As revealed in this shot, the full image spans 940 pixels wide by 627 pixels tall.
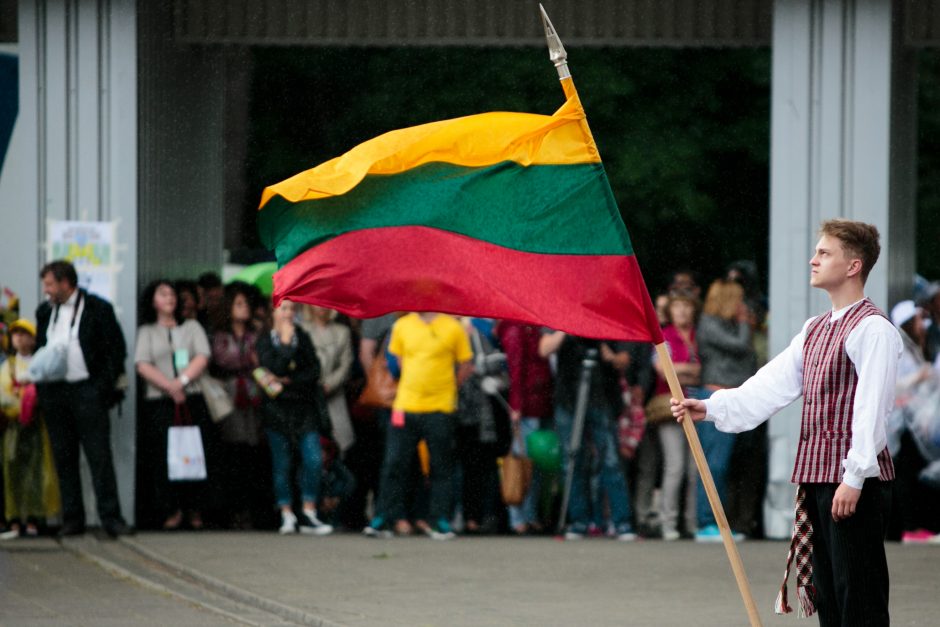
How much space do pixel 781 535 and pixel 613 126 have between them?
8.16 m

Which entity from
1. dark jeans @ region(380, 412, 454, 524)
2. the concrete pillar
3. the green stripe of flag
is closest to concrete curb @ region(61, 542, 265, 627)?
dark jeans @ region(380, 412, 454, 524)

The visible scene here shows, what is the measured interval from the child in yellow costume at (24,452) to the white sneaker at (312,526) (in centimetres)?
179

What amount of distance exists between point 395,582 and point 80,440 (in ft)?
10.7

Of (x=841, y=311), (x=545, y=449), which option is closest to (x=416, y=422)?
(x=545, y=449)

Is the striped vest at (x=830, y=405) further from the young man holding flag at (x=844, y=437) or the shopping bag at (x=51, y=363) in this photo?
the shopping bag at (x=51, y=363)

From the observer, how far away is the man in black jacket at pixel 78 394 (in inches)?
495

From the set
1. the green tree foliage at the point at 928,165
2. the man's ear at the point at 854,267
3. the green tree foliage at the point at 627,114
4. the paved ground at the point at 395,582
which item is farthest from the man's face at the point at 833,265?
the green tree foliage at the point at 928,165

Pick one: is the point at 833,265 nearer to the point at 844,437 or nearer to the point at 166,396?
the point at 844,437

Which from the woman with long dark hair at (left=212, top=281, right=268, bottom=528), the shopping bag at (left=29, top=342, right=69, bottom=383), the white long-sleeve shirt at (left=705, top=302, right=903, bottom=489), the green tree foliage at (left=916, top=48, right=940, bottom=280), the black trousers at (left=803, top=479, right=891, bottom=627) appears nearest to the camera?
the white long-sleeve shirt at (left=705, top=302, right=903, bottom=489)

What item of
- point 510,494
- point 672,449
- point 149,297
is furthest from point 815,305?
point 149,297

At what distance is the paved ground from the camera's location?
362 inches

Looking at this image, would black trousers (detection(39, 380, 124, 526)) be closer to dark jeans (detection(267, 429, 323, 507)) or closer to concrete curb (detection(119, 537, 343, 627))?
concrete curb (detection(119, 537, 343, 627))

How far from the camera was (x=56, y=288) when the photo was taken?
12.5 meters

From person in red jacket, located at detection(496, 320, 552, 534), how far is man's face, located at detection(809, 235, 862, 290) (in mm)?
7029
